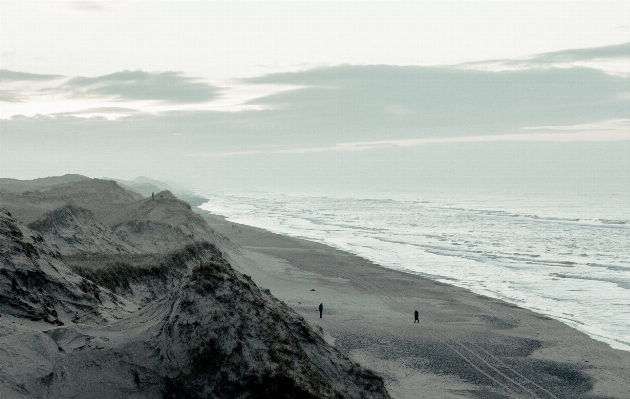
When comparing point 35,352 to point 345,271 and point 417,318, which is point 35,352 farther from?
point 345,271

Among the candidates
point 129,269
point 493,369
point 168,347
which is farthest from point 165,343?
point 493,369

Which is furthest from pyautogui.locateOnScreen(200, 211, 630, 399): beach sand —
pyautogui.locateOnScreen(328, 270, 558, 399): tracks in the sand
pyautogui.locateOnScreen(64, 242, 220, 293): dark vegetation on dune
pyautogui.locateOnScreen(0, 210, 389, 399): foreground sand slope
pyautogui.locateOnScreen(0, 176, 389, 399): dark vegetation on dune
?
pyautogui.locateOnScreen(0, 176, 389, 399): dark vegetation on dune

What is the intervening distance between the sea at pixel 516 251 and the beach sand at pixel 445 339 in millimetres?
2367

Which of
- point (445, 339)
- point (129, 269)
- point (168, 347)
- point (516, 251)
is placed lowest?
point (445, 339)

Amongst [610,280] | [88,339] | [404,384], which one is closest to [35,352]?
[88,339]

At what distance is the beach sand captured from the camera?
62.4 ft

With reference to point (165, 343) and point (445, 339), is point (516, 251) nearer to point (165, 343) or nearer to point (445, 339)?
point (445, 339)

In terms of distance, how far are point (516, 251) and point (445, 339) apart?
31571 millimetres

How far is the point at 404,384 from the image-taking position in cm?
1883

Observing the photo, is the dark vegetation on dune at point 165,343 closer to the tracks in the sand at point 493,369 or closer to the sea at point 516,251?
the tracks in the sand at point 493,369

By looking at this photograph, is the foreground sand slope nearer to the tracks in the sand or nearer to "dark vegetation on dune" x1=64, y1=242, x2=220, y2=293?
"dark vegetation on dune" x1=64, y1=242, x2=220, y2=293

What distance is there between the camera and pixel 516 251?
52844mm

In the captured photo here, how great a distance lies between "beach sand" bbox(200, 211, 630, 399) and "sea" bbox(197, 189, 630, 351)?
7.76 feet

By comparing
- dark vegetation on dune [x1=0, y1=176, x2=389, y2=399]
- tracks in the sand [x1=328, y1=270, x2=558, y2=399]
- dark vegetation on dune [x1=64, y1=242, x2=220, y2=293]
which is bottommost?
tracks in the sand [x1=328, y1=270, x2=558, y2=399]
